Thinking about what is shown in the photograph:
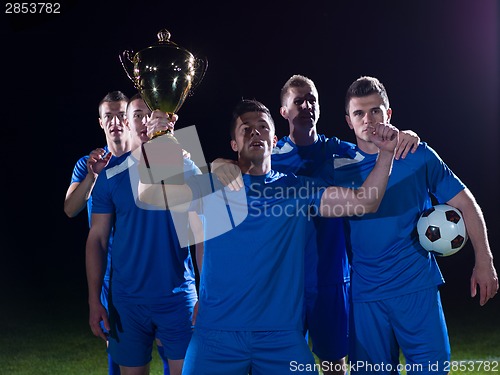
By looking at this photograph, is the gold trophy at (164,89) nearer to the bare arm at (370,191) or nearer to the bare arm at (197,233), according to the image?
the bare arm at (197,233)

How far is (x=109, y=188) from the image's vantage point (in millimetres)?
3244

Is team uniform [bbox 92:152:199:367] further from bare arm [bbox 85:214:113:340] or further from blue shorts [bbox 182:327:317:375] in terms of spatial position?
blue shorts [bbox 182:327:317:375]

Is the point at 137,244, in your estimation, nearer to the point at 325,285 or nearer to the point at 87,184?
the point at 87,184

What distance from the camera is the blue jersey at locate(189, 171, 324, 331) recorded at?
2553mm

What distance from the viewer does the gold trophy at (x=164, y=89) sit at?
2727 millimetres

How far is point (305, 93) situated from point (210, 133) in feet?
21.7

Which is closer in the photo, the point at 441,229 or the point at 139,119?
the point at 441,229

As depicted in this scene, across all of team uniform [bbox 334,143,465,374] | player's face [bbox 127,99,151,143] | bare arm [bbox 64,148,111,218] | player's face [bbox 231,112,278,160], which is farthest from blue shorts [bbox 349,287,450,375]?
bare arm [bbox 64,148,111,218]

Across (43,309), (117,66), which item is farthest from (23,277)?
(117,66)

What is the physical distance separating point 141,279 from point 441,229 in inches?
54.4

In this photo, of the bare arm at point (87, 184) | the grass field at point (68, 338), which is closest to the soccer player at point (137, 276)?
the bare arm at point (87, 184)

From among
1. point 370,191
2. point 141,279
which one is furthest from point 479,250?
point 141,279

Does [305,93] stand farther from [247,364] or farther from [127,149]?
[247,364]

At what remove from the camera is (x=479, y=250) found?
2.96 m
